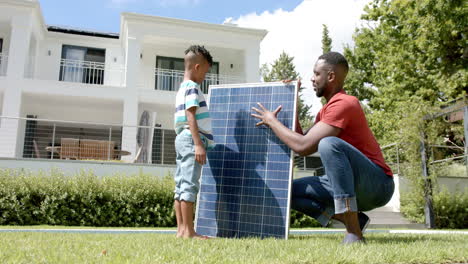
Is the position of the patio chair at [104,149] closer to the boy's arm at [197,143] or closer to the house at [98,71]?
the house at [98,71]

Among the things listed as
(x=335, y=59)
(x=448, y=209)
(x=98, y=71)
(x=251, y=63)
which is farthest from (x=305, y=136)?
(x=98, y=71)

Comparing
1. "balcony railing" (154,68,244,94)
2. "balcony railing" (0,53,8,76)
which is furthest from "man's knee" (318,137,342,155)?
"balcony railing" (0,53,8,76)

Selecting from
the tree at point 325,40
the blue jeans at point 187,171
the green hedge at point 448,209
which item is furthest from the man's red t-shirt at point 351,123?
the tree at point 325,40

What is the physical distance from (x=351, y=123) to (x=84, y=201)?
6.70 m

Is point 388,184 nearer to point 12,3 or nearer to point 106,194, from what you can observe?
point 106,194

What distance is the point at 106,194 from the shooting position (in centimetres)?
855

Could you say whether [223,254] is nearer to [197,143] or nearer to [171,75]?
[197,143]

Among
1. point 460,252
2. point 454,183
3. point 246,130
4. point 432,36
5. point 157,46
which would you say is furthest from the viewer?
point 157,46

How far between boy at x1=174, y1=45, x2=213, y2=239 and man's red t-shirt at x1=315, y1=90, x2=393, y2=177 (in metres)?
1.04

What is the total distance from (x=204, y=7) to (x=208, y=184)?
12571 millimetres

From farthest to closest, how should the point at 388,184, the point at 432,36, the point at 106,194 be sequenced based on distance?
the point at 432,36
the point at 106,194
the point at 388,184

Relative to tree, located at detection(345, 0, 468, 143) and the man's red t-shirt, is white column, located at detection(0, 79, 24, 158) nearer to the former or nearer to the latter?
tree, located at detection(345, 0, 468, 143)

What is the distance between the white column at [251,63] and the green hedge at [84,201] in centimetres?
920

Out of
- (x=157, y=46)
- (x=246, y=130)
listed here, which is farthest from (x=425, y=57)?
(x=246, y=130)
